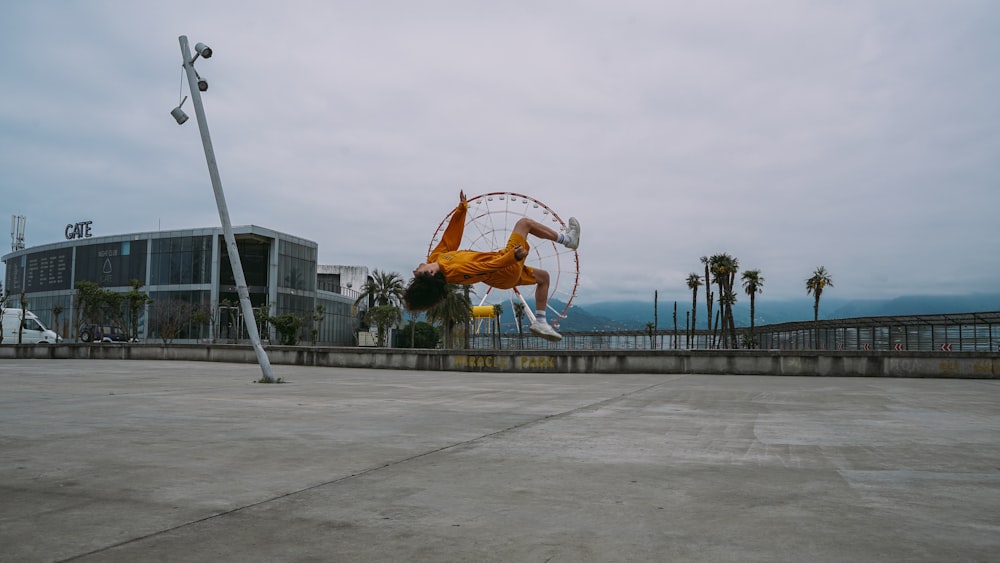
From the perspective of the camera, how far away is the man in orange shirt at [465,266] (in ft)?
37.6

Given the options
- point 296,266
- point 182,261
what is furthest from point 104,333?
point 296,266

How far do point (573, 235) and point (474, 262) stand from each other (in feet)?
7.37

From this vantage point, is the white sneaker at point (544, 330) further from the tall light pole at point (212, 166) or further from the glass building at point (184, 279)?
the glass building at point (184, 279)

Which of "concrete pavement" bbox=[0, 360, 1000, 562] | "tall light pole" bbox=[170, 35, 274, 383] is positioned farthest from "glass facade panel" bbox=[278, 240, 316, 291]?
"concrete pavement" bbox=[0, 360, 1000, 562]

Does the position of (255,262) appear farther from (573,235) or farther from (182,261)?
(573,235)

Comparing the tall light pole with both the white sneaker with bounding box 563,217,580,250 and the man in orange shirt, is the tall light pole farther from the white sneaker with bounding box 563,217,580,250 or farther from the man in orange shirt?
the white sneaker with bounding box 563,217,580,250

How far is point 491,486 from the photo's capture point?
5152 millimetres

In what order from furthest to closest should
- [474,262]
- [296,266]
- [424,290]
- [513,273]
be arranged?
[296,266] < [513,273] < [474,262] < [424,290]

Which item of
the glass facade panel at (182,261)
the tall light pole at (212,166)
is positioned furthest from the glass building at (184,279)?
the tall light pole at (212,166)

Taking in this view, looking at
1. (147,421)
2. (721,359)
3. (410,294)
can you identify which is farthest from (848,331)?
(147,421)

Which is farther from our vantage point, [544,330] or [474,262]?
[544,330]

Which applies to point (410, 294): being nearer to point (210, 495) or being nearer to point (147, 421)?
point (147, 421)

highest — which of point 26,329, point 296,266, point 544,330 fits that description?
point 296,266

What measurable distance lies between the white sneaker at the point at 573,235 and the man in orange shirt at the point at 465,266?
180 mm
